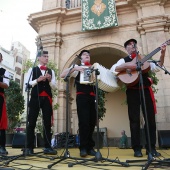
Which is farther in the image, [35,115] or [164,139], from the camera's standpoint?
[164,139]

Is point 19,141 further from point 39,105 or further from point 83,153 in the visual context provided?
point 83,153

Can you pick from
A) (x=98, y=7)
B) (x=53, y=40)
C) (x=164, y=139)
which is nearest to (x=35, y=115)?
(x=164, y=139)

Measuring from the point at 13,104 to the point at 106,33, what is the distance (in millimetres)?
4739

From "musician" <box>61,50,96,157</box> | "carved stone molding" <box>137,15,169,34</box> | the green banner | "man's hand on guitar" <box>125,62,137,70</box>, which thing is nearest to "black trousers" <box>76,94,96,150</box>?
"musician" <box>61,50,96,157</box>

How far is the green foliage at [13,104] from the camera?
7.93 m

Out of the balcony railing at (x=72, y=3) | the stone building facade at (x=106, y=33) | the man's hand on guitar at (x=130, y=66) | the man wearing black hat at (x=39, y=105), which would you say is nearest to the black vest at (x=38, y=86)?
the man wearing black hat at (x=39, y=105)

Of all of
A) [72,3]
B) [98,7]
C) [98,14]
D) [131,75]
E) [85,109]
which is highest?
[72,3]

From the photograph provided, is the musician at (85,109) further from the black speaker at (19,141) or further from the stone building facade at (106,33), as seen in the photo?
the stone building facade at (106,33)

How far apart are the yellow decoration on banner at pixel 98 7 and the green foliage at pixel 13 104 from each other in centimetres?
449

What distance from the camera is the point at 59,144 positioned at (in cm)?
643

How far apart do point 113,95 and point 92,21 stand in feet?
16.1

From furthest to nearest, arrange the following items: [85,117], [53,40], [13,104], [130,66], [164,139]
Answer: [53,40], [13,104], [164,139], [85,117], [130,66]

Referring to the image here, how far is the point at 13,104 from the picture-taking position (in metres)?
7.97

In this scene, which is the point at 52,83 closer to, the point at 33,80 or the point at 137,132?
the point at 33,80
